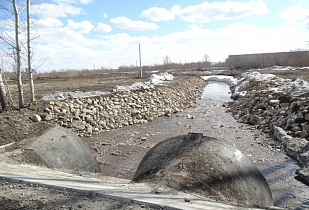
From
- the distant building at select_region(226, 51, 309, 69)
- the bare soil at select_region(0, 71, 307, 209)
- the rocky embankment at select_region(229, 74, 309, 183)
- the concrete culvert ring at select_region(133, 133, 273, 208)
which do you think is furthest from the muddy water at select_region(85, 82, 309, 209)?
the distant building at select_region(226, 51, 309, 69)

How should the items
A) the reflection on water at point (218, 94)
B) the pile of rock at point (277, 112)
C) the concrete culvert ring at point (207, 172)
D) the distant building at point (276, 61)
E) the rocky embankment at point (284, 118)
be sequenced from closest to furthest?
the concrete culvert ring at point (207, 172) → the rocky embankment at point (284, 118) → the pile of rock at point (277, 112) → the reflection on water at point (218, 94) → the distant building at point (276, 61)

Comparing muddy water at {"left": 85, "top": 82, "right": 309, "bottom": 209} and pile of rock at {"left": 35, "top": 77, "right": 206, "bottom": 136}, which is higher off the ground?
pile of rock at {"left": 35, "top": 77, "right": 206, "bottom": 136}

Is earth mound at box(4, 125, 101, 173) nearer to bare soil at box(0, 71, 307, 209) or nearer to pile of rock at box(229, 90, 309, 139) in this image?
bare soil at box(0, 71, 307, 209)

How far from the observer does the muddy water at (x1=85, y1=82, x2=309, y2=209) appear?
4.52 m

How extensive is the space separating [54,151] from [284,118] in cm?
778

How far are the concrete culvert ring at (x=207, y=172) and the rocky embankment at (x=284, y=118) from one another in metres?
2.57

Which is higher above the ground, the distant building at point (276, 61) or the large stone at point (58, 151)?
the distant building at point (276, 61)

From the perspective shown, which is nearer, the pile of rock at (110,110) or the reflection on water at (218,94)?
the pile of rock at (110,110)

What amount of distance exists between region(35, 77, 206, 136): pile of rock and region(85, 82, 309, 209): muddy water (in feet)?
1.68

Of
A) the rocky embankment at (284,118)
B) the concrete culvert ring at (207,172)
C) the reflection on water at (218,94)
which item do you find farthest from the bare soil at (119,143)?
the reflection on water at (218,94)

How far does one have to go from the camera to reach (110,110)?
9.94 meters

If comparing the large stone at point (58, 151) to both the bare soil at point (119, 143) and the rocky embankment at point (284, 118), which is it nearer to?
the bare soil at point (119, 143)

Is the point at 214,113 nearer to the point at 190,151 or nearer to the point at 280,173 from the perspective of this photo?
the point at 280,173

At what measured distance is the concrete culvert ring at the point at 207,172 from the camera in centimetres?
272
